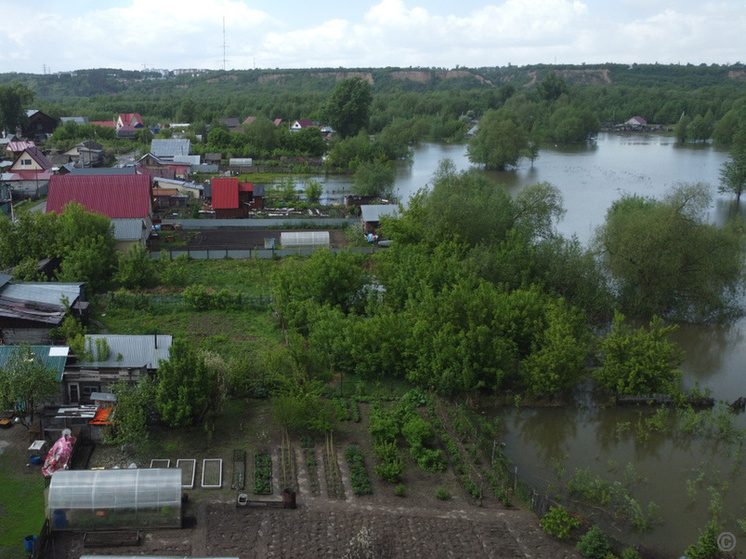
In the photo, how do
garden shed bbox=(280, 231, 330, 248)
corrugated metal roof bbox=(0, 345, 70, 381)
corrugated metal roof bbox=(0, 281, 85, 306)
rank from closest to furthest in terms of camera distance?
corrugated metal roof bbox=(0, 345, 70, 381) < corrugated metal roof bbox=(0, 281, 85, 306) < garden shed bbox=(280, 231, 330, 248)

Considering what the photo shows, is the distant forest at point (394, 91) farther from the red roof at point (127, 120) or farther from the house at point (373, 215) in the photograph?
the house at point (373, 215)

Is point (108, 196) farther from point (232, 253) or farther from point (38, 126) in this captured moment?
point (38, 126)

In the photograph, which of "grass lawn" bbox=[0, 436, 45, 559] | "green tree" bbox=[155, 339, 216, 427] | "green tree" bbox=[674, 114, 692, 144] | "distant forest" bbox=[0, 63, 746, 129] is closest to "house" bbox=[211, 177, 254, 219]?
"green tree" bbox=[155, 339, 216, 427]

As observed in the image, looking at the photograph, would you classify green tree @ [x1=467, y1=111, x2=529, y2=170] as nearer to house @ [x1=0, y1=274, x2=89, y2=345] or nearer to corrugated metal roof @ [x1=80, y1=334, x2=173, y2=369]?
house @ [x1=0, y1=274, x2=89, y2=345]

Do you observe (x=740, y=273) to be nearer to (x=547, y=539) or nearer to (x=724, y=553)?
(x=724, y=553)

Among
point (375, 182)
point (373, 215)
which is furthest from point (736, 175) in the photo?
point (373, 215)

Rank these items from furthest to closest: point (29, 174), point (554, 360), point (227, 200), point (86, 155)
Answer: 1. point (86, 155)
2. point (29, 174)
3. point (227, 200)
4. point (554, 360)
